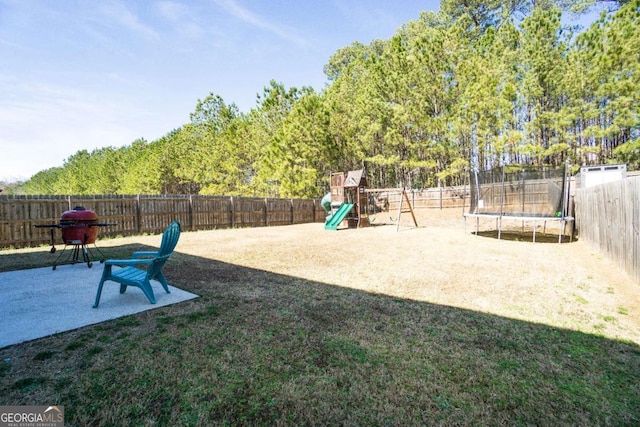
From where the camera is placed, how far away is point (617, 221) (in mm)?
5598

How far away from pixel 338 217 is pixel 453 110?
11.2m

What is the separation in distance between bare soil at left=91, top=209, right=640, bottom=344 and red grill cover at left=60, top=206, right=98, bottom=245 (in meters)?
2.27

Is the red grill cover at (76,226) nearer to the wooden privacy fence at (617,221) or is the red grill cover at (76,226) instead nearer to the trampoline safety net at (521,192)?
the wooden privacy fence at (617,221)

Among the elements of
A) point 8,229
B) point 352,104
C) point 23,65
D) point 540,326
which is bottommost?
point 540,326

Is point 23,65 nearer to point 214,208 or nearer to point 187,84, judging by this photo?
point 187,84

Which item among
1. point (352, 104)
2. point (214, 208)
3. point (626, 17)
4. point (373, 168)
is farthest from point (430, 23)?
point (214, 208)

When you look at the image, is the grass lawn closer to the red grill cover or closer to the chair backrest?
the chair backrest

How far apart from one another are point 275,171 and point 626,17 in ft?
68.5

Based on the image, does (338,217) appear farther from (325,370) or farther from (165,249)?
(325,370)

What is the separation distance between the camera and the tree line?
1590 centimetres

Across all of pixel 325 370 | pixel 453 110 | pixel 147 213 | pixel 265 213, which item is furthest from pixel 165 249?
pixel 453 110

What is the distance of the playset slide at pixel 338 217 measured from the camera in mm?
14088

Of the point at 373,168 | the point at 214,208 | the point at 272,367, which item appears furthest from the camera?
the point at 373,168

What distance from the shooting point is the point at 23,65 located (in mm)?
8336
